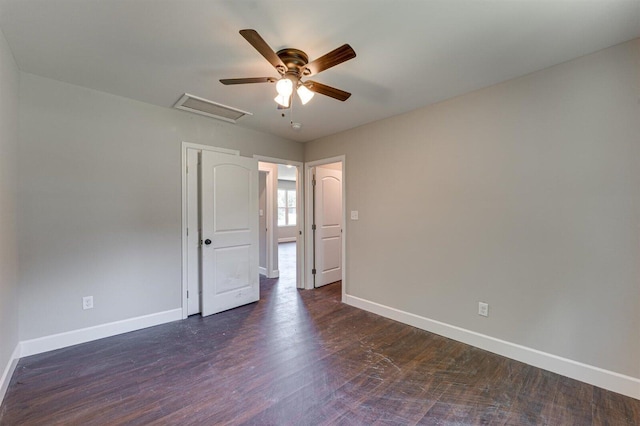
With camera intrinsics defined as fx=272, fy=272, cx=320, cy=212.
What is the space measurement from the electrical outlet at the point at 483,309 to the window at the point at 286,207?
8024 mm

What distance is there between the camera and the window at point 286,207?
33.1 ft

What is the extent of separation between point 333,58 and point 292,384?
2.29 m

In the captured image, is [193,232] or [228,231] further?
[228,231]

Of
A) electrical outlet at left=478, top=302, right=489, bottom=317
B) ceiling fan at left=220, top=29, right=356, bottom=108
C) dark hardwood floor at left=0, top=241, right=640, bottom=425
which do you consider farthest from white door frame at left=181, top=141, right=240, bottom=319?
electrical outlet at left=478, top=302, right=489, bottom=317

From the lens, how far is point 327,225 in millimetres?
4648

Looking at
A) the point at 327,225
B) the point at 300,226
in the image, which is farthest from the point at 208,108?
the point at 327,225

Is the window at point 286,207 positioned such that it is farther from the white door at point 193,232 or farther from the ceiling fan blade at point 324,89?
the ceiling fan blade at point 324,89

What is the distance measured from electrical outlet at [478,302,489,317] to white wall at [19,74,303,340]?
3263 mm

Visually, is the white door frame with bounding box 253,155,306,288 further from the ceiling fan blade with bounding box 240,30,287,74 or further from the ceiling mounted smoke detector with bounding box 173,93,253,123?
the ceiling fan blade with bounding box 240,30,287,74

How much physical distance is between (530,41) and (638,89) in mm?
802

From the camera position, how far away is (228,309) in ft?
11.6

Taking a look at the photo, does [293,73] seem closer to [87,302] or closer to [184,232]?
[184,232]

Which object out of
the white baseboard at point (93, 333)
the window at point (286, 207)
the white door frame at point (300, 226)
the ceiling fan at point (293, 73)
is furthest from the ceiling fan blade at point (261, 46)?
the window at point (286, 207)

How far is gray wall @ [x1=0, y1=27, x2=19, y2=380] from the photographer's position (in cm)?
186
